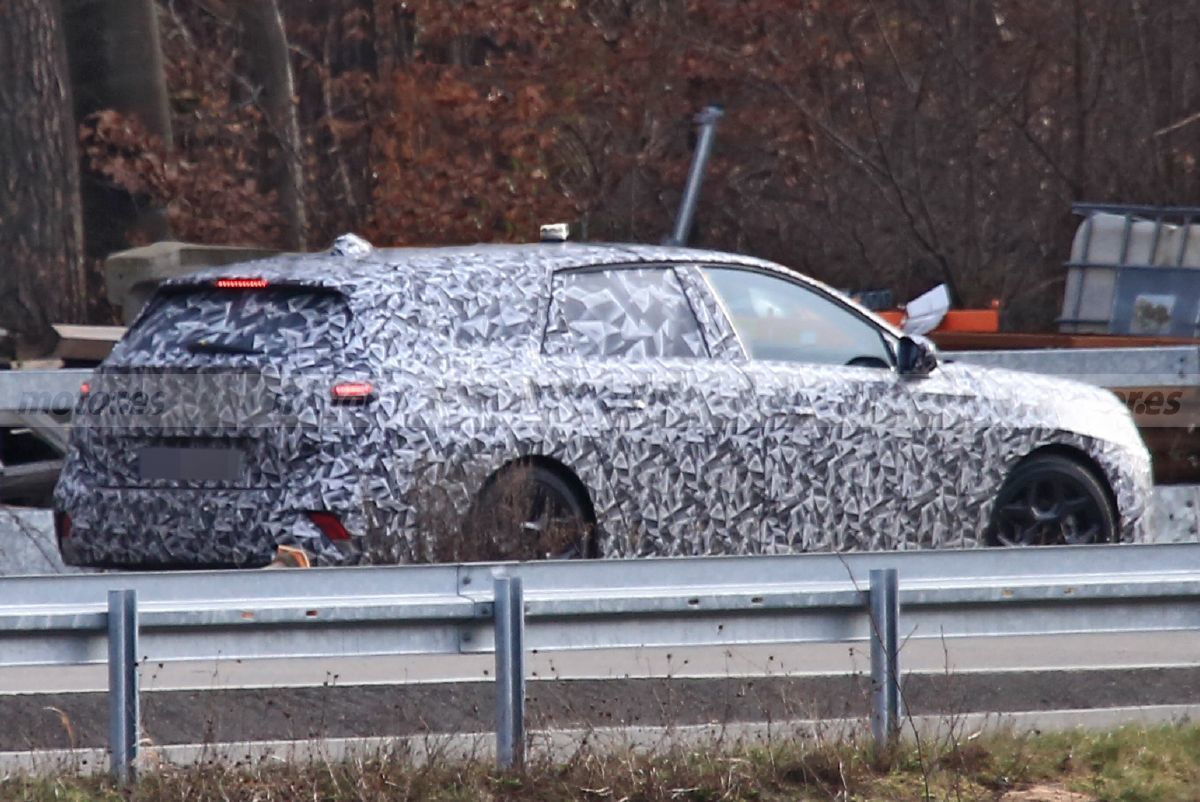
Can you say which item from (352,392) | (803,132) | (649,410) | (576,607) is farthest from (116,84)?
(576,607)

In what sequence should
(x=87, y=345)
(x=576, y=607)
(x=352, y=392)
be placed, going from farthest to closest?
(x=87, y=345) → (x=352, y=392) → (x=576, y=607)

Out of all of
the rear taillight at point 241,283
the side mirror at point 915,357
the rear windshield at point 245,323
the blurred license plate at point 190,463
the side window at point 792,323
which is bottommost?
the blurred license plate at point 190,463

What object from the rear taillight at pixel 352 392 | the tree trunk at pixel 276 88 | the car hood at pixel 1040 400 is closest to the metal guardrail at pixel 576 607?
the rear taillight at pixel 352 392

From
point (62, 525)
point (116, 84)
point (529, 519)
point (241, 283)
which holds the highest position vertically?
point (241, 283)

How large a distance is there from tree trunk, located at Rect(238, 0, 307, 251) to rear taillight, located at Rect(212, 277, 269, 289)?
17.8 m

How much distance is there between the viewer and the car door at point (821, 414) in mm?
9977

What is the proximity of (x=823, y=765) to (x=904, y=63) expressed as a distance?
1601 cm

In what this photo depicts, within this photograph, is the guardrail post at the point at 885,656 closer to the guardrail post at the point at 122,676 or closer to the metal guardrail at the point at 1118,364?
the guardrail post at the point at 122,676

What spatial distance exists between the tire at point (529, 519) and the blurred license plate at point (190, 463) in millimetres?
918

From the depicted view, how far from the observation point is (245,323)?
925 centimetres

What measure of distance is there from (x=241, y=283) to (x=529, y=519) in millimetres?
1468

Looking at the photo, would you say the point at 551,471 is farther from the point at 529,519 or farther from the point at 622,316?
the point at 622,316

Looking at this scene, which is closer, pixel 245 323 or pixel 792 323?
pixel 245 323

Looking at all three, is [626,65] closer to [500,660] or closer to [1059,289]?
[1059,289]
